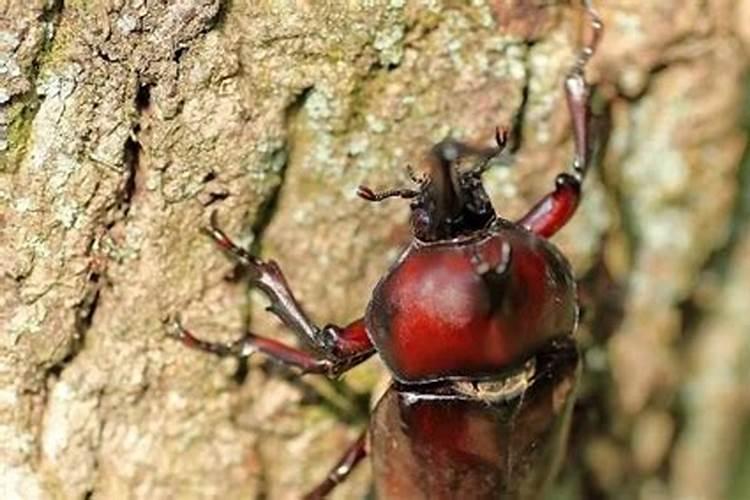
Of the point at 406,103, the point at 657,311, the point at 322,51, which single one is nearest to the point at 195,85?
the point at 322,51

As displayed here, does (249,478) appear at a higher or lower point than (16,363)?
lower

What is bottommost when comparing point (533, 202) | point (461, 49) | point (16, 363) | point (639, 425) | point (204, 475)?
point (639, 425)

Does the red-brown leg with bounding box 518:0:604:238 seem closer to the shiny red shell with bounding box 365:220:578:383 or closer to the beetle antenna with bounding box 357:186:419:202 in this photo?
the shiny red shell with bounding box 365:220:578:383

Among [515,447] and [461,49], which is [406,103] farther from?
[515,447]

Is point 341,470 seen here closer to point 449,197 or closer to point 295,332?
point 295,332

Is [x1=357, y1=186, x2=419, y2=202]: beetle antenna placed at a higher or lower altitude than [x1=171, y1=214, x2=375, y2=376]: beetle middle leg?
higher

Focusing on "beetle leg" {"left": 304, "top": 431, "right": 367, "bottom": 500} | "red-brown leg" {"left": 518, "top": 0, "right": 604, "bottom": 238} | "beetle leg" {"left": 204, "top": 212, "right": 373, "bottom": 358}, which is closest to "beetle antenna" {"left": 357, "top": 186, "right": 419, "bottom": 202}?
"beetle leg" {"left": 204, "top": 212, "right": 373, "bottom": 358}

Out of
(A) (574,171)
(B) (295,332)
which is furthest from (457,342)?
(A) (574,171)
